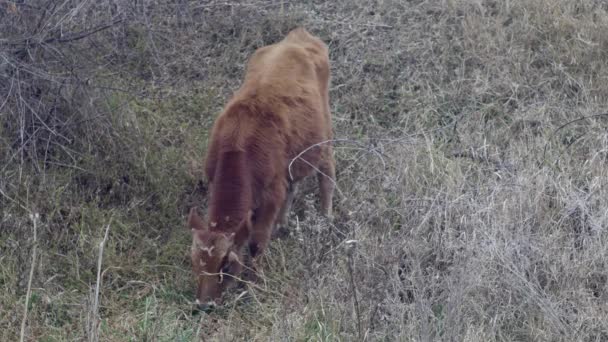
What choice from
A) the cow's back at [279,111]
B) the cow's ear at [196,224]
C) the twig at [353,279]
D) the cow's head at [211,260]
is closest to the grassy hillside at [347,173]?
the twig at [353,279]

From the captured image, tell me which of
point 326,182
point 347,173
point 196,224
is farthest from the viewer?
point 347,173

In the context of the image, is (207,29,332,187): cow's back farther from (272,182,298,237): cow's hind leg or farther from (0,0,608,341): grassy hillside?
(0,0,608,341): grassy hillside

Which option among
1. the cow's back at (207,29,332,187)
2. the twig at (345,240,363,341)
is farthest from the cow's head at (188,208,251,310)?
the twig at (345,240,363,341)

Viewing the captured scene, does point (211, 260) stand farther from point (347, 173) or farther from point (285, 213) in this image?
point (347, 173)

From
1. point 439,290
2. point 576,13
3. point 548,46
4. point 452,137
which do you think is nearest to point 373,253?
point 439,290

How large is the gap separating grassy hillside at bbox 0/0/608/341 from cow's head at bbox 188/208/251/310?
158 millimetres

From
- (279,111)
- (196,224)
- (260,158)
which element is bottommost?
(196,224)

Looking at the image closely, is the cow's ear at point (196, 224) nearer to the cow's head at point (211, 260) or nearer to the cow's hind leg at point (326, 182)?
the cow's head at point (211, 260)

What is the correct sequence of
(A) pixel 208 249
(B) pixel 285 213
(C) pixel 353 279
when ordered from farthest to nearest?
(B) pixel 285 213, (A) pixel 208 249, (C) pixel 353 279

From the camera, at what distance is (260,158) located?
7.00 meters

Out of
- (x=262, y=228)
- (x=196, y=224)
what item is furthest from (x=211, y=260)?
(x=262, y=228)

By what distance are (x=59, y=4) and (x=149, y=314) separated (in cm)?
283

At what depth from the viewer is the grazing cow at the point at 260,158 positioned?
21.5 feet

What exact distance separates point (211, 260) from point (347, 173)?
2.22 meters
